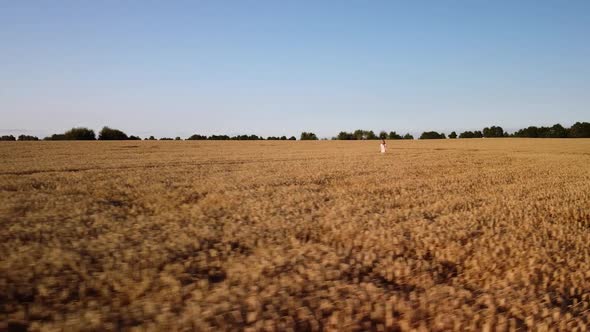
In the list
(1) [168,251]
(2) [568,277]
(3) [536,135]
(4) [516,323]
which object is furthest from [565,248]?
(3) [536,135]

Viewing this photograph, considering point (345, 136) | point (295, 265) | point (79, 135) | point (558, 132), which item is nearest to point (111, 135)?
point (79, 135)

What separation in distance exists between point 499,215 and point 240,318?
288 inches

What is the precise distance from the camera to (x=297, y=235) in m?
7.34

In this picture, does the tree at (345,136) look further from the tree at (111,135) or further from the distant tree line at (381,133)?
the tree at (111,135)

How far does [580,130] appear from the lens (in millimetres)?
96438

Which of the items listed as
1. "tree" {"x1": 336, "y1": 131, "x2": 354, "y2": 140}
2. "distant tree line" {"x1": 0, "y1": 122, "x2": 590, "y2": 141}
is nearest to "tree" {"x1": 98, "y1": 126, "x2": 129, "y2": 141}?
"distant tree line" {"x1": 0, "y1": 122, "x2": 590, "y2": 141}

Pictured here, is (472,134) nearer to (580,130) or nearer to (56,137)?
(580,130)

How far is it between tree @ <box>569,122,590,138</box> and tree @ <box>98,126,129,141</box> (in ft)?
354

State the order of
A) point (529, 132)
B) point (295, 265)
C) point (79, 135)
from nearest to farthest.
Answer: point (295, 265)
point (79, 135)
point (529, 132)

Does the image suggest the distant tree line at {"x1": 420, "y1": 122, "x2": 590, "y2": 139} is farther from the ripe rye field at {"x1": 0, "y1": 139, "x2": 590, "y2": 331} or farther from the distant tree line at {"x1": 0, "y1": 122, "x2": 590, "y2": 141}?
the ripe rye field at {"x1": 0, "y1": 139, "x2": 590, "y2": 331}

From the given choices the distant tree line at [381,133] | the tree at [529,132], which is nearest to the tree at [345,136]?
the distant tree line at [381,133]

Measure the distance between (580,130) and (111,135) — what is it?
111534mm

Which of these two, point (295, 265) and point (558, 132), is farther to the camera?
point (558, 132)

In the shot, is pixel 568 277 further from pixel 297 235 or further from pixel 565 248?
pixel 297 235
